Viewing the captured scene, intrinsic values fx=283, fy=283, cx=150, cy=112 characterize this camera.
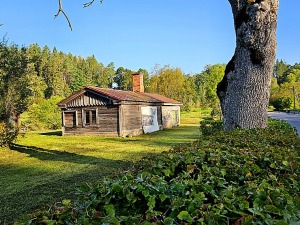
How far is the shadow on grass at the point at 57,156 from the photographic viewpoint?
11749 mm

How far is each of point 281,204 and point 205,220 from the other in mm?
452

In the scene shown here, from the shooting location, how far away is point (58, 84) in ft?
271

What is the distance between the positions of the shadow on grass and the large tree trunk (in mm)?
6057

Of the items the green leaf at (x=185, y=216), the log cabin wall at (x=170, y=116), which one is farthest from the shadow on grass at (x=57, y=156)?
the log cabin wall at (x=170, y=116)

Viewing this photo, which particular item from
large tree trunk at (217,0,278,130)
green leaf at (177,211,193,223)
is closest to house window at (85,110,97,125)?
large tree trunk at (217,0,278,130)

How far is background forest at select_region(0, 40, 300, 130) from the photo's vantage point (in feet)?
57.1

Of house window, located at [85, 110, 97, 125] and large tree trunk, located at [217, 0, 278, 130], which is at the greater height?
large tree trunk, located at [217, 0, 278, 130]

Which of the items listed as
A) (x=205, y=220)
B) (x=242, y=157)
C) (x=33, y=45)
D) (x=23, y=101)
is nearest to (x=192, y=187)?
(x=205, y=220)

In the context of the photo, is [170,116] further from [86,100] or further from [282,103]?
[282,103]

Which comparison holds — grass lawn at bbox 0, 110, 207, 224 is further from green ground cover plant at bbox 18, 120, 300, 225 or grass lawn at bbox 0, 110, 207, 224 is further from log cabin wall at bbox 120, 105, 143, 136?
log cabin wall at bbox 120, 105, 143, 136

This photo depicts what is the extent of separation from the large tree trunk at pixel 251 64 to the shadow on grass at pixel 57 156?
6057mm

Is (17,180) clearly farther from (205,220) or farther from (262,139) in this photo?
(205,220)

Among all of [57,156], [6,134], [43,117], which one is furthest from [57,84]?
[57,156]

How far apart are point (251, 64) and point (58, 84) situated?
81199 millimetres
